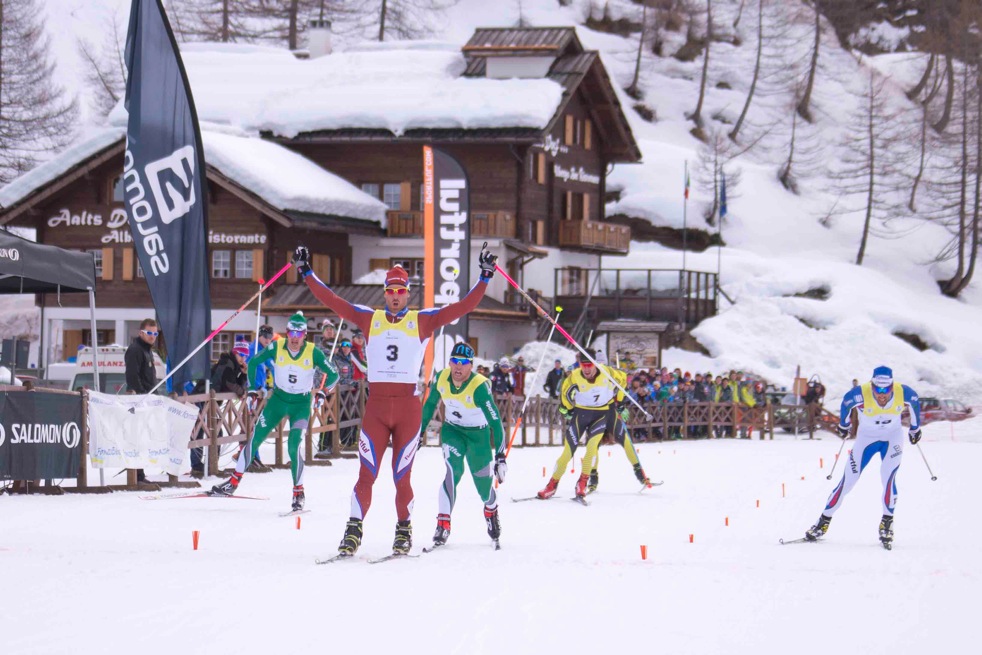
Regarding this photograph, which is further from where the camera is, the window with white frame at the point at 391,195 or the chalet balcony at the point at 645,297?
the window with white frame at the point at 391,195

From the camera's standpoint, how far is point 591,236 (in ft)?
168

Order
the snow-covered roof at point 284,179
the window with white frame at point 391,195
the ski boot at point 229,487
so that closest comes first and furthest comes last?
the ski boot at point 229,487, the snow-covered roof at point 284,179, the window with white frame at point 391,195

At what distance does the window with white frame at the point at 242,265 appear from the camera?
145ft

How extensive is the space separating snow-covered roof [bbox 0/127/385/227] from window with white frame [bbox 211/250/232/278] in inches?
132

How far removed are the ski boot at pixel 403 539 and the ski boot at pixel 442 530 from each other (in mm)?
653

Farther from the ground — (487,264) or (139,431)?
(487,264)

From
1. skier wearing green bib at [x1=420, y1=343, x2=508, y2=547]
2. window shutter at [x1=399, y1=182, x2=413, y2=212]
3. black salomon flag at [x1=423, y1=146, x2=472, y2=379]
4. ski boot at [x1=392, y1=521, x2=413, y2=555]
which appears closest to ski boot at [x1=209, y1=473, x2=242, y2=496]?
skier wearing green bib at [x1=420, y1=343, x2=508, y2=547]

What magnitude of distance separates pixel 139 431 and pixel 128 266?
30642mm

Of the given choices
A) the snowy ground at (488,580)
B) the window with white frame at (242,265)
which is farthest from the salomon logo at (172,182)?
the window with white frame at (242,265)

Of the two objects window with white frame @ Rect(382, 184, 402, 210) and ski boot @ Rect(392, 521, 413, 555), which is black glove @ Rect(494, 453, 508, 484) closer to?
ski boot @ Rect(392, 521, 413, 555)

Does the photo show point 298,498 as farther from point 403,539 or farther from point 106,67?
point 106,67

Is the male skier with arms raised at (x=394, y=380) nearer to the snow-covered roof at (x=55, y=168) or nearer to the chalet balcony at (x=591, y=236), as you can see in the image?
the snow-covered roof at (x=55, y=168)

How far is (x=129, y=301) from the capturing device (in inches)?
1762

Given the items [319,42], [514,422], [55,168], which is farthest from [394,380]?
[319,42]
